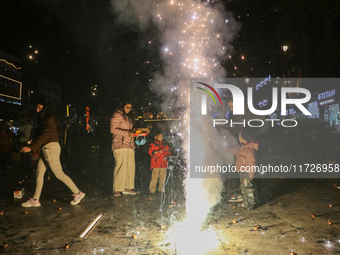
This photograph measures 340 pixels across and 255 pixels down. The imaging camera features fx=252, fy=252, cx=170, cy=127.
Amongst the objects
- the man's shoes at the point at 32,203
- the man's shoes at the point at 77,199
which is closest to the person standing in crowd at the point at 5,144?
the man's shoes at the point at 32,203

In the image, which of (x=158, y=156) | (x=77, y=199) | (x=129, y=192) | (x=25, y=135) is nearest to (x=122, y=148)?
(x=158, y=156)

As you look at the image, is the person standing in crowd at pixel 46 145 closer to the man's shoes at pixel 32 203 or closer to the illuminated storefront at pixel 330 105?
the man's shoes at pixel 32 203

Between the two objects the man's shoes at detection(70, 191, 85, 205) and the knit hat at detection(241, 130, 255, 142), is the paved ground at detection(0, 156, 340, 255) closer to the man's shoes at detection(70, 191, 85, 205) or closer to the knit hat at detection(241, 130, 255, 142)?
the man's shoes at detection(70, 191, 85, 205)

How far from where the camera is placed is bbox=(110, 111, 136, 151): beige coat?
5.31 meters

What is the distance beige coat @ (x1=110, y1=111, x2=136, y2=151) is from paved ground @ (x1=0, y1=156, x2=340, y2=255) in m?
1.13

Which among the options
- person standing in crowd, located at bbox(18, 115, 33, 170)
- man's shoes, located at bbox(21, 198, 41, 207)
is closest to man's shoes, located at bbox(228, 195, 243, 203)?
man's shoes, located at bbox(21, 198, 41, 207)

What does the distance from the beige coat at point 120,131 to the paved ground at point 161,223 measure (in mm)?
1125

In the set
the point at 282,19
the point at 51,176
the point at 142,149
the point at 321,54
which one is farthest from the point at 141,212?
the point at 282,19

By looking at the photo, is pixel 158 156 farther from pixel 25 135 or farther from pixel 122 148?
pixel 25 135

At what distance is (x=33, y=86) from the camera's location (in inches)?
1695

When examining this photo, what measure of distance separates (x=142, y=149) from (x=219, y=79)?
14.9 ft

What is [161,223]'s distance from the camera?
3787mm

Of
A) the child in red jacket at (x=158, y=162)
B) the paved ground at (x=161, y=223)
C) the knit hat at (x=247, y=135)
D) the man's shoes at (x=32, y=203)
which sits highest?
the knit hat at (x=247, y=135)

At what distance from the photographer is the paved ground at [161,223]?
298cm
